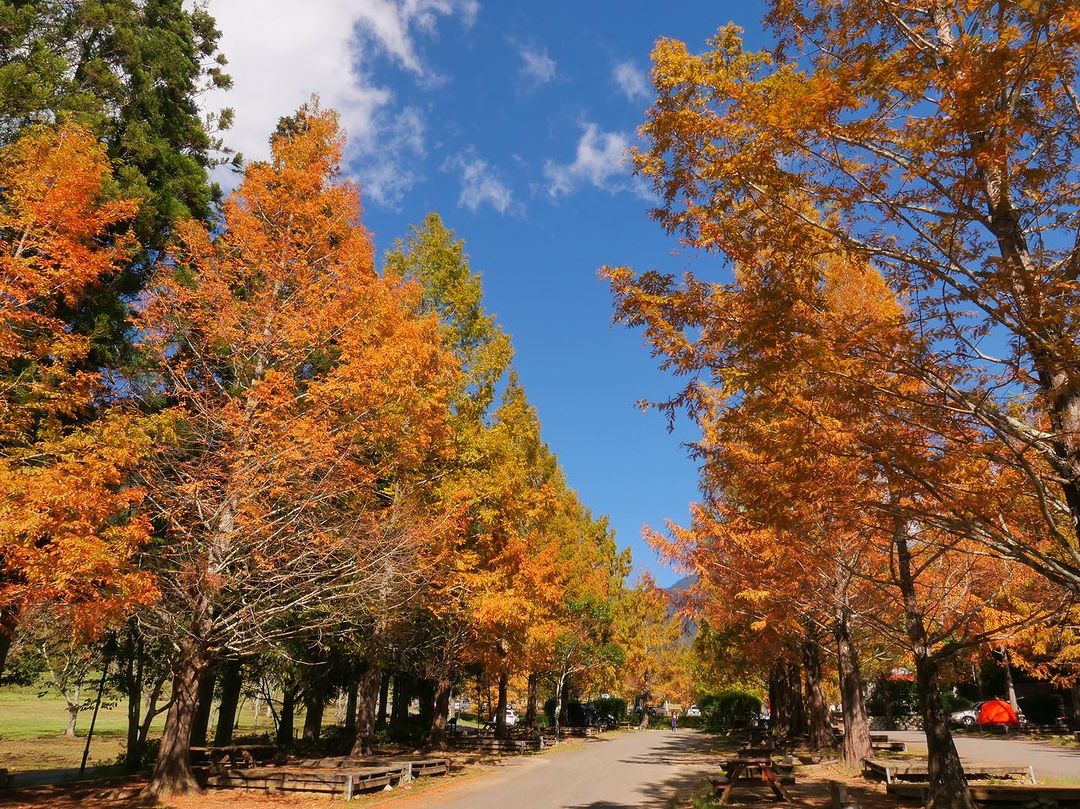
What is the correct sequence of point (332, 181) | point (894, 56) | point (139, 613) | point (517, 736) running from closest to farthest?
point (894, 56) < point (139, 613) < point (332, 181) < point (517, 736)

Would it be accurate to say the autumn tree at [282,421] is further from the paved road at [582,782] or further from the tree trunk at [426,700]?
the tree trunk at [426,700]

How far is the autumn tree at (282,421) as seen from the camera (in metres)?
11.9

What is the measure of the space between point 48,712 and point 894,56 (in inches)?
2340

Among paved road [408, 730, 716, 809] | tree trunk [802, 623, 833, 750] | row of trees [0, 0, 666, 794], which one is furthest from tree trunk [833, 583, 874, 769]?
row of trees [0, 0, 666, 794]

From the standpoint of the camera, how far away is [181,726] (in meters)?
12.1

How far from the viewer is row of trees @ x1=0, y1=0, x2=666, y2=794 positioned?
9828 mm

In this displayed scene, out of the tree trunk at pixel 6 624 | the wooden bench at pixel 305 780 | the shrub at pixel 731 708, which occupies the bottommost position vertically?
the shrub at pixel 731 708

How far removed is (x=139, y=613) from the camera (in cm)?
1212

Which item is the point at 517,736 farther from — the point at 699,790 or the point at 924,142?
the point at 924,142

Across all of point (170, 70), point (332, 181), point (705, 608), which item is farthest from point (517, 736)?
point (170, 70)

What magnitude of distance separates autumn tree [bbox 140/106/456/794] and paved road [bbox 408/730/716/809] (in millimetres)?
4506

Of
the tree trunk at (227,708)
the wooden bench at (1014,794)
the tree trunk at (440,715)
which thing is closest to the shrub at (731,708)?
the tree trunk at (440,715)

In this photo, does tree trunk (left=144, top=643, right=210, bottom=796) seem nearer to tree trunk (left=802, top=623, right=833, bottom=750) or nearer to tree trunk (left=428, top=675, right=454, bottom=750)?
tree trunk (left=428, top=675, right=454, bottom=750)

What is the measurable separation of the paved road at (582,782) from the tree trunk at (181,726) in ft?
14.8
